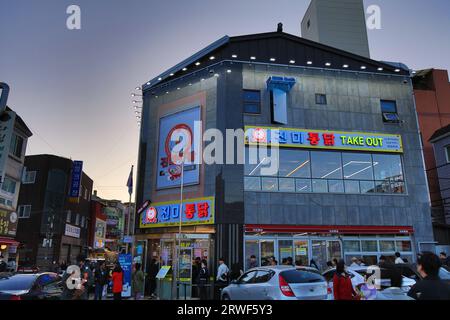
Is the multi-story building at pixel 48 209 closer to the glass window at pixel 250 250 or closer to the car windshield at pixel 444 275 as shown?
the glass window at pixel 250 250

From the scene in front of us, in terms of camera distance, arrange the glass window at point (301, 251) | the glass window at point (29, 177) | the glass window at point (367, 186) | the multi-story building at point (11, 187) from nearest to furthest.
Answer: the glass window at point (301, 251) < the glass window at point (367, 186) < the multi-story building at point (11, 187) < the glass window at point (29, 177)

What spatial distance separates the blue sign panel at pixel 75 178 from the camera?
38656mm

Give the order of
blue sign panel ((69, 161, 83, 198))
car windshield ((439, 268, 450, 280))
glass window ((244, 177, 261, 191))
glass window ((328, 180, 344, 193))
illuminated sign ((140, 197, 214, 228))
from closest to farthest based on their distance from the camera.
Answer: car windshield ((439, 268, 450, 280))
illuminated sign ((140, 197, 214, 228))
glass window ((244, 177, 261, 191))
glass window ((328, 180, 344, 193))
blue sign panel ((69, 161, 83, 198))

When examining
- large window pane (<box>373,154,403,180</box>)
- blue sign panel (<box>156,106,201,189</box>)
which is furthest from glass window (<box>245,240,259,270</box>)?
large window pane (<box>373,154,403,180</box>)

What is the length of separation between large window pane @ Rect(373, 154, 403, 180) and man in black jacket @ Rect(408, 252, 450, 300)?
19708 millimetres

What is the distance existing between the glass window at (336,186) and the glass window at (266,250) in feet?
16.3

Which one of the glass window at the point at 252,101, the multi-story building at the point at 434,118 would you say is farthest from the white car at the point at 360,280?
the multi-story building at the point at 434,118

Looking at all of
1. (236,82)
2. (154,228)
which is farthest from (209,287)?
(236,82)

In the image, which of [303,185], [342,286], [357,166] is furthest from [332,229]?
[342,286]

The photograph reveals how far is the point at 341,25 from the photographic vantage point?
4331 centimetres

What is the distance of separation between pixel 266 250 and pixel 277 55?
40.6ft

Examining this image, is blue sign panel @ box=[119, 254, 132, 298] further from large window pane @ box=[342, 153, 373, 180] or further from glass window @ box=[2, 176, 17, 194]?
glass window @ box=[2, 176, 17, 194]

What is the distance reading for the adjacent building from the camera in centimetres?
4262

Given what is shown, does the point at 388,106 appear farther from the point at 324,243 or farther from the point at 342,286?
the point at 342,286
